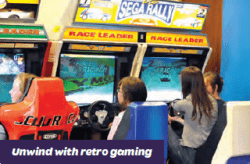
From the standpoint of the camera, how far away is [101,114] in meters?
3.21

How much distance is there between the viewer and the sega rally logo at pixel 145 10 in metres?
3.62

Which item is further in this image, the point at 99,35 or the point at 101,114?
the point at 99,35

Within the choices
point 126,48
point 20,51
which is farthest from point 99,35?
point 20,51

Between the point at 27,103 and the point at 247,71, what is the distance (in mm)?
2854

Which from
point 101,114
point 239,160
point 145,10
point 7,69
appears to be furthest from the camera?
point 145,10

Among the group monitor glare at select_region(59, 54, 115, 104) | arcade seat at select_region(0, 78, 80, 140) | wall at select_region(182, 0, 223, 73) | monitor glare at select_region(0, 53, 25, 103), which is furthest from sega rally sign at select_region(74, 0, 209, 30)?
arcade seat at select_region(0, 78, 80, 140)

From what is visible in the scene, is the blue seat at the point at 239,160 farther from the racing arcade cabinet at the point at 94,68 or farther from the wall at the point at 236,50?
the wall at the point at 236,50

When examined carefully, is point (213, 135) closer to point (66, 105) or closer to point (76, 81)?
point (66, 105)

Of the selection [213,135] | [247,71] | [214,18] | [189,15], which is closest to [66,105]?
[213,135]

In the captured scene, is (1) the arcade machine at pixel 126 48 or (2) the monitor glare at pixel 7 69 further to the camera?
(1) the arcade machine at pixel 126 48

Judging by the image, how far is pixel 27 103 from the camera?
2174 millimetres

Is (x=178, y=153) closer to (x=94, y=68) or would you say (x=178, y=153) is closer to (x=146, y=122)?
(x=94, y=68)

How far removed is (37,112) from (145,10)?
206 centimetres

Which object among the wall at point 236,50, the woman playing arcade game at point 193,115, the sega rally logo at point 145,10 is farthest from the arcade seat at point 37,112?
the wall at point 236,50
